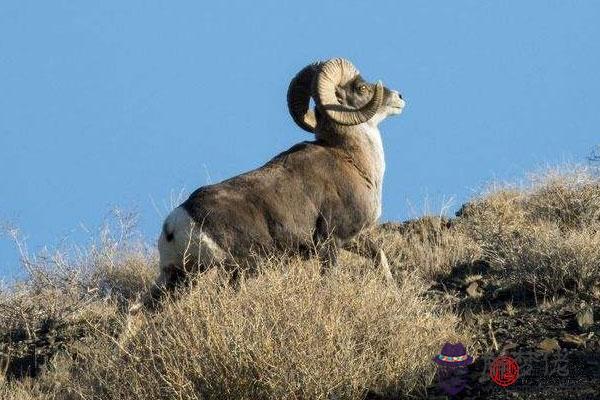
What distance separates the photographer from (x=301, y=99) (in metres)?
13.3

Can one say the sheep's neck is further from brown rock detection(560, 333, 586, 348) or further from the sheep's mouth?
brown rock detection(560, 333, 586, 348)

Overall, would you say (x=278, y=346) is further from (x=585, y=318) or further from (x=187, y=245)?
(x=187, y=245)

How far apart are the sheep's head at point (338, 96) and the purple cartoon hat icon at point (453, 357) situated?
14.6 ft

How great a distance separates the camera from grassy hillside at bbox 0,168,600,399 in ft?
25.7

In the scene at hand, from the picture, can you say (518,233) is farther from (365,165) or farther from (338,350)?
(338,350)

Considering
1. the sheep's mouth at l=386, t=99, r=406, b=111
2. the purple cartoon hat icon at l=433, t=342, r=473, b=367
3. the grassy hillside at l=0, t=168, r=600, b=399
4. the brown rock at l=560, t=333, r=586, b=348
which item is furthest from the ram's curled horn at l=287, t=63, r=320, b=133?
the purple cartoon hat icon at l=433, t=342, r=473, b=367

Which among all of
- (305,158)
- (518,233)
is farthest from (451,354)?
(518,233)

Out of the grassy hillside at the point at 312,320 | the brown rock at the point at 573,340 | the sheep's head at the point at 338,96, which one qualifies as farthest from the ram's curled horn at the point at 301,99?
the brown rock at the point at 573,340

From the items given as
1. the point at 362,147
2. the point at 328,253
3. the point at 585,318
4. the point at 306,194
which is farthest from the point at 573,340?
the point at 362,147

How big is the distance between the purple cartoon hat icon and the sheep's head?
4.46 metres

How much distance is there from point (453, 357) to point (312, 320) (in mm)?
1115

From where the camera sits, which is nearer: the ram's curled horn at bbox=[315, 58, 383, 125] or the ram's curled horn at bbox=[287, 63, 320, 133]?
the ram's curled horn at bbox=[315, 58, 383, 125]

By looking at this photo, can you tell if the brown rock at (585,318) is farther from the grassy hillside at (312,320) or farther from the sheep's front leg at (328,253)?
the sheep's front leg at (328,253)

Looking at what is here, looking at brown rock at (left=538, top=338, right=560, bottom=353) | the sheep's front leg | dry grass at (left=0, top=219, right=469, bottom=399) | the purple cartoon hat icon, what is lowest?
brown rock at (left=538, top=338, right=560, bottom=353)
